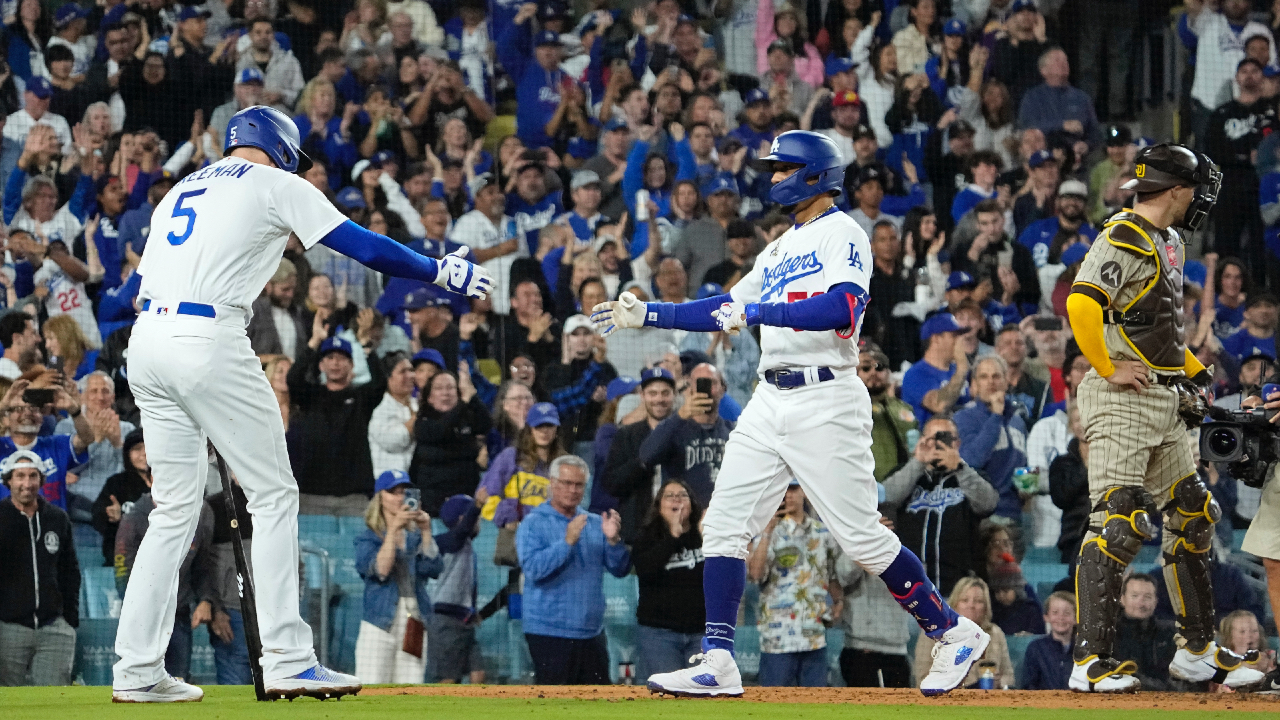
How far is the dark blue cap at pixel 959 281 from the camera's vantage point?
28.3 ft

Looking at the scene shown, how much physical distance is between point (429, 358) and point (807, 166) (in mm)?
3515

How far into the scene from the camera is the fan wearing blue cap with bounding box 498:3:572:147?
9.48 meters

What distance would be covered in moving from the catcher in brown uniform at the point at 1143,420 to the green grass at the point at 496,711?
2.26ft

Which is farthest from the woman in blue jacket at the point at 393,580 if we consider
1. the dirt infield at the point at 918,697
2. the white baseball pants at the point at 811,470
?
the white baseball pants at the point at 811,470

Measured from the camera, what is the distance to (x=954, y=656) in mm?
4777

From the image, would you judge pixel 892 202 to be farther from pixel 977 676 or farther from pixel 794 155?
pixel 794 155

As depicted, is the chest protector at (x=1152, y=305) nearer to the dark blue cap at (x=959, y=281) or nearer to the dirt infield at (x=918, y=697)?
the dirt infield at (x=918, y=697)

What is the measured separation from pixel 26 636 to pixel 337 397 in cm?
198

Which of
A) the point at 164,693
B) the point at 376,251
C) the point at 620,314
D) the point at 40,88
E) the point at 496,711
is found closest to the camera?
the point at 496,711

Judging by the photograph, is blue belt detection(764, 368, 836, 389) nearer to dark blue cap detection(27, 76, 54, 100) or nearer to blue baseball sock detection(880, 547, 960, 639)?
blue baseball sock detection(880, 547, 960, 639)

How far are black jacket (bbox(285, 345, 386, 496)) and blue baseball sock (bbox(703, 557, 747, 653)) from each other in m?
3.28

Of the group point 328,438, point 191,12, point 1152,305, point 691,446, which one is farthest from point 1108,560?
point 191,12

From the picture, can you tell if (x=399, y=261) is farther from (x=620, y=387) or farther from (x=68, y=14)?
(x=68, y=14)

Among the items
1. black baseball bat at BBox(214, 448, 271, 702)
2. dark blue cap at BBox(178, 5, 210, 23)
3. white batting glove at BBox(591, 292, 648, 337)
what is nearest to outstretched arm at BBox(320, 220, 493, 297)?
white batting glove at BBox(591, 292, 648, 337)
